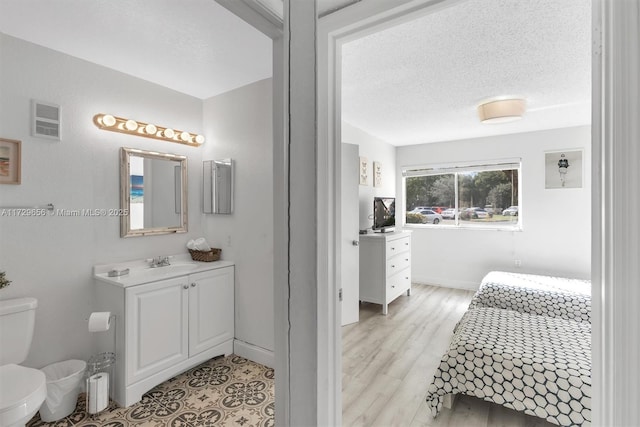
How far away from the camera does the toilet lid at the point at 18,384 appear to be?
0.63 m

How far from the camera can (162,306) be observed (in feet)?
3.93

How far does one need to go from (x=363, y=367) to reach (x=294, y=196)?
1.57 metres

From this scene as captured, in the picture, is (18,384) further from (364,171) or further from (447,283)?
(447,283)

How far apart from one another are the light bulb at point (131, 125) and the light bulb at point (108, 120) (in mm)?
74

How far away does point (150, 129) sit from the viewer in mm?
1112

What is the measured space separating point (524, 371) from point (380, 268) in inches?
52.2

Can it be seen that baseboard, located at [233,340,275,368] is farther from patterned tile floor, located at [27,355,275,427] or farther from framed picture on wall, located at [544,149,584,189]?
framed picture on wall, located at [544,149,584,189]

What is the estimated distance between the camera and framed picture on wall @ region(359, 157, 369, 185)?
2674 mm

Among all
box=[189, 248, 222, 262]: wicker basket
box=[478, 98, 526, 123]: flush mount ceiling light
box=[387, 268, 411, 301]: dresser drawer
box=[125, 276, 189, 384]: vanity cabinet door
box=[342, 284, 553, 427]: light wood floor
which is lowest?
box=[342, 284, 553, 427]: light wood floor

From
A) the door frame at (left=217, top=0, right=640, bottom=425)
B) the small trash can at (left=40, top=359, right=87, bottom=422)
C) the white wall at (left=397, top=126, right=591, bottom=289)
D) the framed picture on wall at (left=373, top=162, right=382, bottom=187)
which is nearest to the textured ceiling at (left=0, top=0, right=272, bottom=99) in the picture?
the door frame at (left=217, top=0, right=640, bottom=425)

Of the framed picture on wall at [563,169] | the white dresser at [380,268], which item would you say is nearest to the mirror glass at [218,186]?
the white dresser at [380,268]

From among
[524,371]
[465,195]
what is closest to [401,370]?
[524,371]

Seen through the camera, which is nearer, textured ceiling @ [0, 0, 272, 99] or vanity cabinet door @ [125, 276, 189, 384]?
textured ceiling @ [0, 0, 272, 99]

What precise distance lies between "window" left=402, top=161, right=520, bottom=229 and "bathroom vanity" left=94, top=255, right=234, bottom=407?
2.72m
